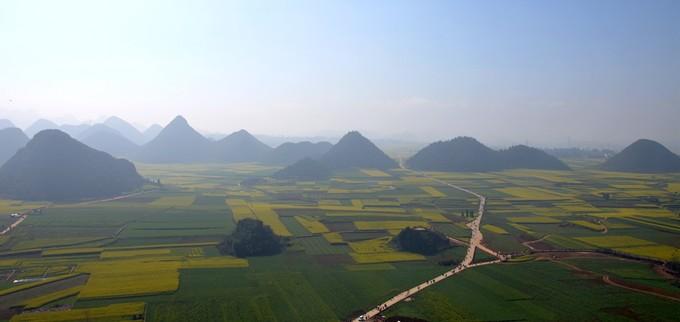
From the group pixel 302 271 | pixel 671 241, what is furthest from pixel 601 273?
pixel 302 271

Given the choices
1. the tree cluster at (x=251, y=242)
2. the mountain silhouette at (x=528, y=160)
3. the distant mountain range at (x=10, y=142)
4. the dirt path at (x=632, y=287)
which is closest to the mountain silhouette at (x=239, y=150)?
the distant mountain range at (x=10, y=142)

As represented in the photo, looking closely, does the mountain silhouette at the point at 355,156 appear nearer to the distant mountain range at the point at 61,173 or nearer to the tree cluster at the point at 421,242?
the distant mountain range at the point at 61,173

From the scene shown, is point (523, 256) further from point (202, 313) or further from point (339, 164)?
point (339, 164)

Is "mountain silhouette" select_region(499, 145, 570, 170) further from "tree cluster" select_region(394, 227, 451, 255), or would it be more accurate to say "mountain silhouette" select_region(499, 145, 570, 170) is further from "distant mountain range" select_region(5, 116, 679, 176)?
"tree cluster" select_region(394, 227, 451, 255)

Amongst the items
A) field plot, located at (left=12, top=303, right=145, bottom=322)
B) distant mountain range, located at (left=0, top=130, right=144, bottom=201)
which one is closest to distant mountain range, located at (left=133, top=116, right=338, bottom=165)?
distant mountain range, located at (left=0, top=130, right=144, bottom=201)

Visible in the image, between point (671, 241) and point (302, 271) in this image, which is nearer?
point (302, 271)

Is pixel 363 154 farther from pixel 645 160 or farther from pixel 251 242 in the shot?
pixel 251 242
